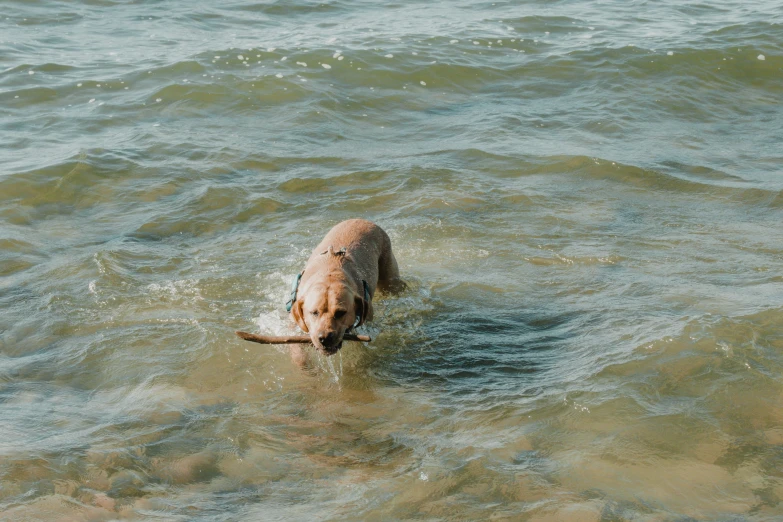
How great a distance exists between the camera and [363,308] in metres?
7.10

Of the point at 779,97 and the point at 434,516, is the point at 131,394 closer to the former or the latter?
the point at 434,516

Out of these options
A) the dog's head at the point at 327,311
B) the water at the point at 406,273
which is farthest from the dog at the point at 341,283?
the water at the point at 406,273

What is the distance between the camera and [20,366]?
7.27 meters

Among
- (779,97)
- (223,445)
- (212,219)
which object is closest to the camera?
(223,445)

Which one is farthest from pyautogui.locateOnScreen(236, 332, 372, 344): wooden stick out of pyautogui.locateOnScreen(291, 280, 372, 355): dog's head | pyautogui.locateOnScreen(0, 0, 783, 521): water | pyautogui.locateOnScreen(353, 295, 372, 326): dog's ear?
pyautogui.locateOnScreen(0, 0, 783, 521): water

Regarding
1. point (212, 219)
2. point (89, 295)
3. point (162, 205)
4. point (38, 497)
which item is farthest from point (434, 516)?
point (162, 205)

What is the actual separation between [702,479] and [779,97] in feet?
37.4

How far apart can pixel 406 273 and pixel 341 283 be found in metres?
2.34

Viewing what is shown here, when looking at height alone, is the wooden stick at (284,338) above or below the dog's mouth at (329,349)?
above

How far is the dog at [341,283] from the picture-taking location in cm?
665

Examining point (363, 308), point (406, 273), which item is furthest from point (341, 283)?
point (406, 273)

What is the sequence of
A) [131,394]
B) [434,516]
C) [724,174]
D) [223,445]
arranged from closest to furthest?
[434,516], [223,445], [131,394], [724,174]

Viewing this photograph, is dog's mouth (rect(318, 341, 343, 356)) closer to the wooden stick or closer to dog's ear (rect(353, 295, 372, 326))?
the wooden stick

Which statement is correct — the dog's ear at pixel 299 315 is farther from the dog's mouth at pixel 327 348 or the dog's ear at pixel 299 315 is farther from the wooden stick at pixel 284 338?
the dog's mouth at pixel 327 348
